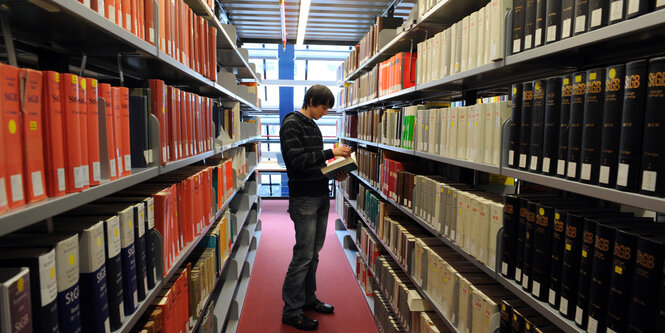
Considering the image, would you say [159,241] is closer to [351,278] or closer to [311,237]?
[311,237]

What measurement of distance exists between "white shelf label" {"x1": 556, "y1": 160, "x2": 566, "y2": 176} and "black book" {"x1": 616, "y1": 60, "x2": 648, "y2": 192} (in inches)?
7.4

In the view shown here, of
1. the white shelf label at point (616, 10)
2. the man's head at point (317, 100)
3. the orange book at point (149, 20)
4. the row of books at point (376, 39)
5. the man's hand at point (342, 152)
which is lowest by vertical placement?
the man's hand at point (342, 152)

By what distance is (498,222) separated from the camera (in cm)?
139

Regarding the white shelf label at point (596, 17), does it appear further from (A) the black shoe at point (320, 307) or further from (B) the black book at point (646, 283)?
(A) the black shoe at point (320, 307)

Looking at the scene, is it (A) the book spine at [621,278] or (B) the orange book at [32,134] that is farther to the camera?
(A) the book spine at [621,278]

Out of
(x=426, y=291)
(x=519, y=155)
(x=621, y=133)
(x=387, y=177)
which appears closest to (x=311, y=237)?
(x=387, y=177)

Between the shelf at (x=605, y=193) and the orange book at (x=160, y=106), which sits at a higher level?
the orange book at (x=160, y=106)

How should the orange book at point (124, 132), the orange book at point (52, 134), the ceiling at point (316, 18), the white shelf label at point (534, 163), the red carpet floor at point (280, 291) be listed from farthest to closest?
the ceiling at point (316, 18) → the red carpet floor at point (280, 291) → the white shelf label at point (534, 163) → the orange book at point (124, 132) → the orange book at point (52, 134)

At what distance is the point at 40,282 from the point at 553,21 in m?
1.43

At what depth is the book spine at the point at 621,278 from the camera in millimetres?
868

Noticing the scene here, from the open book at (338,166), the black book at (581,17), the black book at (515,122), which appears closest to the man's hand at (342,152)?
the open book at (338,166)

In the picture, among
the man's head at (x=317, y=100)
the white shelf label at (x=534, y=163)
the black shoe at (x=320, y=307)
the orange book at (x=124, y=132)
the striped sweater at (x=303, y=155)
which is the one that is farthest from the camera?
the black shoe at (x=320, y=307)

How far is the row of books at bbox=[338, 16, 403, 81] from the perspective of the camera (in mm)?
3225

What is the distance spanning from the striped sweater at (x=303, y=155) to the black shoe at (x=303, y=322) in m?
0.96
